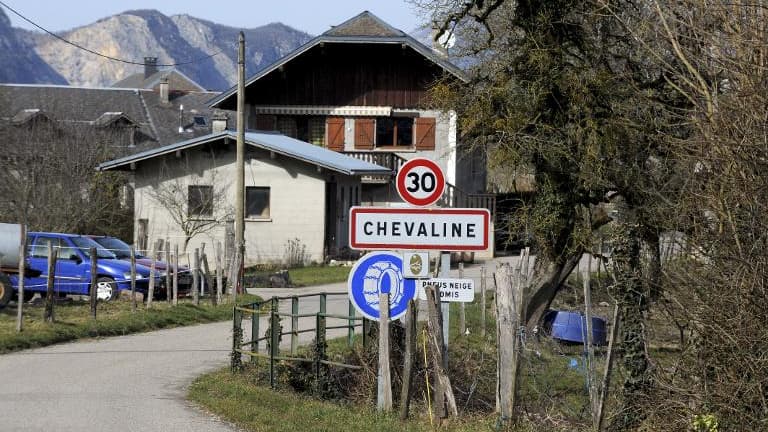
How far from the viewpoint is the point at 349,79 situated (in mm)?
45031

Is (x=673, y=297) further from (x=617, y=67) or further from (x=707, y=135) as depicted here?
(x=617, y=67)

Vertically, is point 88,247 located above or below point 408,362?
above

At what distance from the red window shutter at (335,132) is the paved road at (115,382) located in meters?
22.3

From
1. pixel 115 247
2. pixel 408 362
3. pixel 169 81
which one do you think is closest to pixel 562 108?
pixel 408 362

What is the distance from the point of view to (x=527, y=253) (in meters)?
20.7

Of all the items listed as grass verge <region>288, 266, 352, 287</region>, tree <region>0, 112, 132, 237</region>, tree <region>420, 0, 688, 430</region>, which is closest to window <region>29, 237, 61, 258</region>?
grass verge <region>288, 266, 352, 287</region>

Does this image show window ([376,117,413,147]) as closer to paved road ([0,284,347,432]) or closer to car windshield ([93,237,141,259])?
car windshield ([93,237,141,259])

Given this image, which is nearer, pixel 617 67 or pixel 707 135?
pixel 707 135

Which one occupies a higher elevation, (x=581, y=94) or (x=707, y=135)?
(x=581, y=94)

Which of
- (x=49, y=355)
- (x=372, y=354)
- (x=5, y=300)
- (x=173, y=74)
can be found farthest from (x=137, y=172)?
(x=173, y=74)

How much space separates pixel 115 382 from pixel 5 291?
332 inches

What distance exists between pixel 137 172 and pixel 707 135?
31.8 m

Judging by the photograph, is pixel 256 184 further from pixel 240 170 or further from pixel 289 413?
pixel 289 413

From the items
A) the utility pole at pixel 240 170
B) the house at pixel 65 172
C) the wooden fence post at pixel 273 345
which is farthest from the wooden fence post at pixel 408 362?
the house at pixel 65 172
